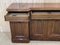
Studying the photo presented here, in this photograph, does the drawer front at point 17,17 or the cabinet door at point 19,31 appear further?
the cabinet door at point 19,31

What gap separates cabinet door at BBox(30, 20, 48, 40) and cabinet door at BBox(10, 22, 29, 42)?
4.2 inches

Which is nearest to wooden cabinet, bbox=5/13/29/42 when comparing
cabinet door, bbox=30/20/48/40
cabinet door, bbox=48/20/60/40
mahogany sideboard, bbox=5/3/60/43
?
mahogany sideboard, bbox=5/3/60/43

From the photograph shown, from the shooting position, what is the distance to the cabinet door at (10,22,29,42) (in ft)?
6.33

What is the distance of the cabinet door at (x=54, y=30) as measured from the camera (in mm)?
1942

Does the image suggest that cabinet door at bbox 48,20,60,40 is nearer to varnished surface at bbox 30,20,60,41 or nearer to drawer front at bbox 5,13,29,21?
varnished surface at bbox 30,20,60,41

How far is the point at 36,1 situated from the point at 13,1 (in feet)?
1.59

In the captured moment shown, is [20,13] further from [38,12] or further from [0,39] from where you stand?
[0,39]

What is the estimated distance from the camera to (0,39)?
224cm

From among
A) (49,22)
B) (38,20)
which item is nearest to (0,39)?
(38,20)

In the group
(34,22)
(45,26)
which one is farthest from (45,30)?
(34,22)

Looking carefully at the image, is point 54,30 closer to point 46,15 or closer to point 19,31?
point 46,15

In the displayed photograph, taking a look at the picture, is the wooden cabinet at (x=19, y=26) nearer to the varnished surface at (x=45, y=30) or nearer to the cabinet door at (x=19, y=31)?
the cabinet door at (x=19, y=31)

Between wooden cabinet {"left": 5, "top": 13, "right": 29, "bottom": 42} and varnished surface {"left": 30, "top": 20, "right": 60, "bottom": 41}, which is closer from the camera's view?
wooden cabinet {"left": 5, "top": 13, "right": 29, "bottom": 42}

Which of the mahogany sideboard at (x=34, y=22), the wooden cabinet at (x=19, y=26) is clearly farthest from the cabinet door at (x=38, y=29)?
the wooden cabinet at (x=19, y=26)
